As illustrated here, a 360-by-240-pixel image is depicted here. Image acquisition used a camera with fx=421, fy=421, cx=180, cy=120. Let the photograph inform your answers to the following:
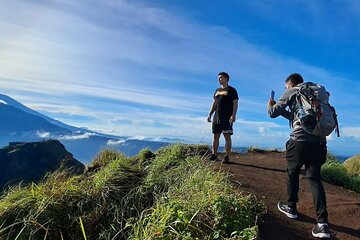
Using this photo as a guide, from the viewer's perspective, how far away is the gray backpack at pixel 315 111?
18.6 ft

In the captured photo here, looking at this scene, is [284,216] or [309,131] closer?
[309,131]

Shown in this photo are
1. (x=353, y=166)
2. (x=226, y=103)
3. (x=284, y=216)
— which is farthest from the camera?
(x=353, y=166)

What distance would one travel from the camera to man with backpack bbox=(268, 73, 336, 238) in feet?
18.6

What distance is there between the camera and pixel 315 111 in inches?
223

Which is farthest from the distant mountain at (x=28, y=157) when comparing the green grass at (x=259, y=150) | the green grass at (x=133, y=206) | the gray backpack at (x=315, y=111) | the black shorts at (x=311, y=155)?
the gray backpack at (x=315, y=111)

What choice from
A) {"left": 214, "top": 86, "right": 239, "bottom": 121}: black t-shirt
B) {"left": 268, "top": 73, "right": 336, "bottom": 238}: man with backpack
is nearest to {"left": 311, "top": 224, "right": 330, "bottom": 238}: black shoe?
{"left": 268, "top": 73, "right": 336, "bottom": 238}: man with backpack

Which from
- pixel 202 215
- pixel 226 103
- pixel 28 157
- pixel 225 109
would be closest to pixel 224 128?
pixel 225 109

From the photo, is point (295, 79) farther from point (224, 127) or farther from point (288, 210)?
point (224, 127)

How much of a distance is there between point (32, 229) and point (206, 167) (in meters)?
3.14

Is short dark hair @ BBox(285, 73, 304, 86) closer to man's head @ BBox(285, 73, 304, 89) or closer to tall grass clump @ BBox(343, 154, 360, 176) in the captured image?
man's head @ BBox(285, 73, 304, 89)

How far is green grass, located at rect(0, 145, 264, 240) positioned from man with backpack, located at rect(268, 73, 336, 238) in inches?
33.9

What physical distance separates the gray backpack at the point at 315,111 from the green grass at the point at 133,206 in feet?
4.52

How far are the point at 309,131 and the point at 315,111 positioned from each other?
0.93 feet

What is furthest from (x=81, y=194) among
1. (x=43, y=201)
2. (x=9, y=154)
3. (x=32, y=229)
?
(x=9, y=154)
